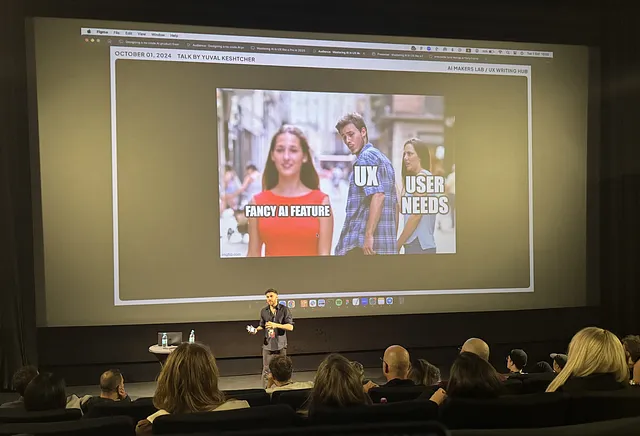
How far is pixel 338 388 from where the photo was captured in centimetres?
227

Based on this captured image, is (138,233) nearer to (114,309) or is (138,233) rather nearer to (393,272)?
(114,309)

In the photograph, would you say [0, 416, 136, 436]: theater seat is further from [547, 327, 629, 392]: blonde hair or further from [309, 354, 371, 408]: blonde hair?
[547, 327, 629, 392]: blonde hair

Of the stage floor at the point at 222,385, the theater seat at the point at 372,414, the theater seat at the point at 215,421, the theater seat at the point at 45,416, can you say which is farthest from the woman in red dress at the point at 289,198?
the theater seat at the point at 215,421

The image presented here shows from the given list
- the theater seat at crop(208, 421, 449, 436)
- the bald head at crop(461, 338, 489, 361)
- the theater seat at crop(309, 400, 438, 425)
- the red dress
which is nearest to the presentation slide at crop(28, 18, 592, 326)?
the red dress

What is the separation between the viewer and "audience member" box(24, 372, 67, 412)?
255cm

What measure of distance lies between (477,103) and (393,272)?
2238mm

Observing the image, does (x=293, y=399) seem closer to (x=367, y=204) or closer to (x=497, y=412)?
(x=497, y=412)

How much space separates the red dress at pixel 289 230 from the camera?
594 centimetres

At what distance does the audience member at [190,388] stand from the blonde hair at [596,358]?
157 cm

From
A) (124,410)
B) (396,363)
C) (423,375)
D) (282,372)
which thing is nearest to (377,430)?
(124,410)

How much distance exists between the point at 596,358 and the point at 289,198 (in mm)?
3830

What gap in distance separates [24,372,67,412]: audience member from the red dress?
11.4 feet

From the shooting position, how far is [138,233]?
18.7 ft

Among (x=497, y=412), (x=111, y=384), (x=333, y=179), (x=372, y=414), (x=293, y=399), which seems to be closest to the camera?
(x=372, y=414)
